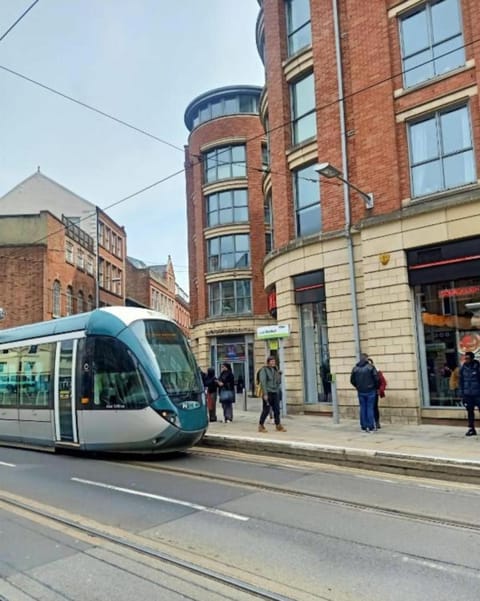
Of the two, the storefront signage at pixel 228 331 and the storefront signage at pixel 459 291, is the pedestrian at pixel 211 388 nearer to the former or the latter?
the storefront signage at pixel 459 291

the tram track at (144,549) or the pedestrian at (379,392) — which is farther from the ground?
the pedestrian at (379,392)

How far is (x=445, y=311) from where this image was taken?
45.5ft

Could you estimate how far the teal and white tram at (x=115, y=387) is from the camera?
397 inches

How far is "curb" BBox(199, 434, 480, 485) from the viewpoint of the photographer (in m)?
8.42

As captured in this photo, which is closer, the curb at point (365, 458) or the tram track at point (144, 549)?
the tram track at point (144, 549)

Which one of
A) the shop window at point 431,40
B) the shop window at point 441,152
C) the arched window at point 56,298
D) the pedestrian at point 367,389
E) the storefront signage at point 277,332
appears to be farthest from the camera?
the arched window at point 56,298

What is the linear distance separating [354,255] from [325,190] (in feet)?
7.84

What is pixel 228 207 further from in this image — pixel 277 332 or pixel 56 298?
pixel 277 332

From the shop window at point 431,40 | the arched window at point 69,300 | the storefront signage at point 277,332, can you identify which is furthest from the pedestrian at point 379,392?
the arched window at point 69,300

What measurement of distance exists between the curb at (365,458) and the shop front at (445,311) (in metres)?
4.82

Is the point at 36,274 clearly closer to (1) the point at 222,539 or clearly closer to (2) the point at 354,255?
(2) the point at 354,255

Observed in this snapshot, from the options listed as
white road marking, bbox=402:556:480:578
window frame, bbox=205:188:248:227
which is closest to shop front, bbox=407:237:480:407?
white road marking, bbox=402:556:480:578

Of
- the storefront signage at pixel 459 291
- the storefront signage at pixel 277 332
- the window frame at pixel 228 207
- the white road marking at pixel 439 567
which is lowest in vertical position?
the white road marking at pixel 439 567

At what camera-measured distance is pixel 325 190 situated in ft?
55.0
